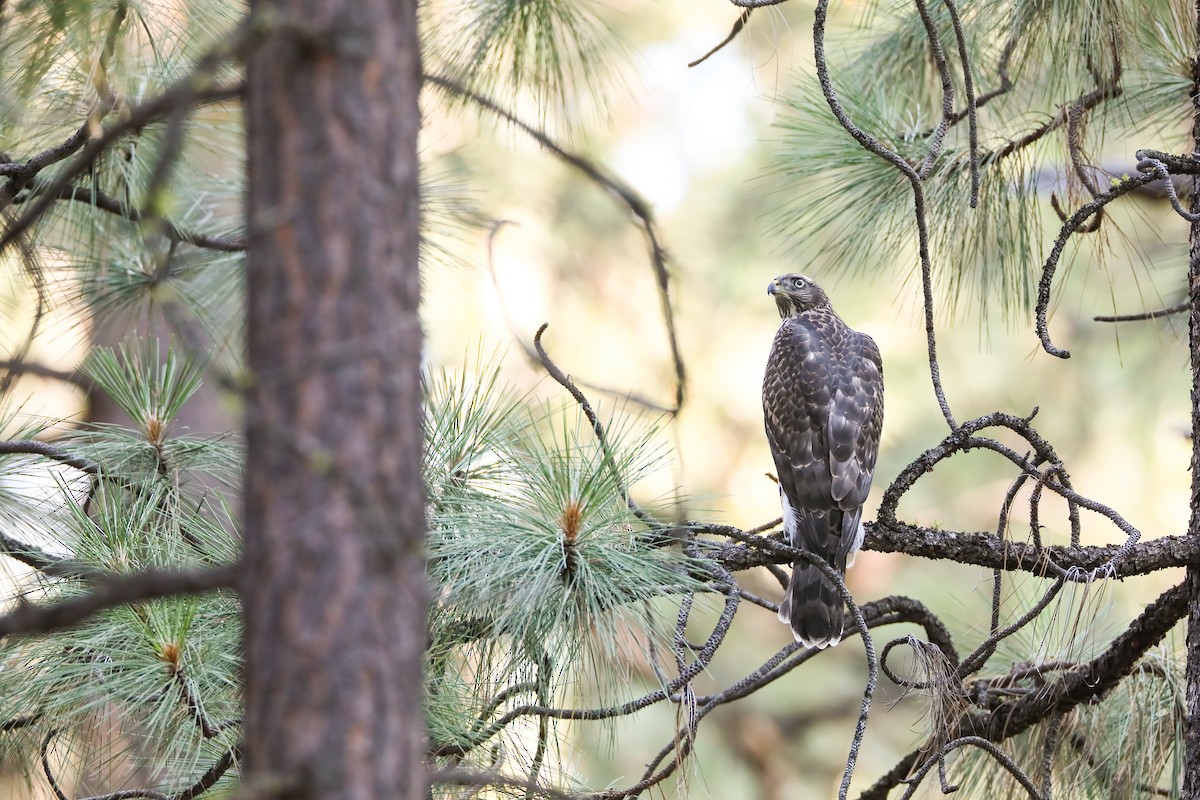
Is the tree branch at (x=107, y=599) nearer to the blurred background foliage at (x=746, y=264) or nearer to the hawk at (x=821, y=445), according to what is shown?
the blurred background foliage at (x=746, y=264)

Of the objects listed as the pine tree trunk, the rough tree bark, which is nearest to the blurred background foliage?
the pine tree trunk

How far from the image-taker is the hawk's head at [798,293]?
421 centimetres

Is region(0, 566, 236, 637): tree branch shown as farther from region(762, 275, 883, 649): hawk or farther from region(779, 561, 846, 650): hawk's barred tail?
region(779, 561, 846, 650): hawk's barred tail

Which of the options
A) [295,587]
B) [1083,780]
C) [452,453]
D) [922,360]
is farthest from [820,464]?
[922,360]

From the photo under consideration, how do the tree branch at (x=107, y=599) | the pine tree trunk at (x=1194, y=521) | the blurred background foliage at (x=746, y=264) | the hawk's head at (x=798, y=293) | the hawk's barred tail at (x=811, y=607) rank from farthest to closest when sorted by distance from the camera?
the hawk's head at (x=798, y=293) < the hawk's barred tail at (x=811, y=607) < the blurred background foliage at (x=746, y=264) < the pine tree trunk at (x=1194, y=521) < the tree branch at (x=107, y=599)

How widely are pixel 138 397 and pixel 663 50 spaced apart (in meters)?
6.09

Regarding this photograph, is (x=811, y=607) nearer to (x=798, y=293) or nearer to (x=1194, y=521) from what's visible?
(x=1194, y=521)

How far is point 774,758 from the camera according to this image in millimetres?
7637

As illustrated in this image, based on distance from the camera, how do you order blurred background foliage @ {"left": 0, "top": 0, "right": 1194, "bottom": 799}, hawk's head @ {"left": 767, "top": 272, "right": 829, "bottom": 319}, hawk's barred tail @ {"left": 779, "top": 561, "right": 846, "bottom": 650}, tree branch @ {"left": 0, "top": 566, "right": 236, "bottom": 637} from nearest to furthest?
tree branch @ {"left": 0, "top": 566, "right": 236, "bottom": 637}
blurred background foliage @ {"left": 0, "top": 0, "right": 1194, "bottom": 799}
hawk's barred tail @ {"left": 779, "top": 561, "right": 846, "bottom": 650}
hawk's head @ {"left": 767, "top": 272, "right": 829, "bottom": 319}

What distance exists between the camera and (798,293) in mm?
4211

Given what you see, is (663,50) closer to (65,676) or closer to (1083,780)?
(1083,780)

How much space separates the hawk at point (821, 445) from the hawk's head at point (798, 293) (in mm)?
328

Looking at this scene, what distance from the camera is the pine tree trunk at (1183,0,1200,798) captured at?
227cm

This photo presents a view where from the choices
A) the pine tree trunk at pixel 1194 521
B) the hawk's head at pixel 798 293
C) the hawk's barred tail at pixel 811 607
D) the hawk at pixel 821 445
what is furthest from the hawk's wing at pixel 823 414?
the pine tree trunk at pixel 1194 521
